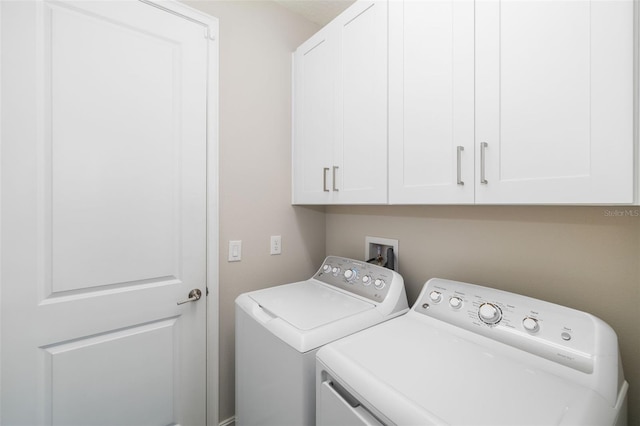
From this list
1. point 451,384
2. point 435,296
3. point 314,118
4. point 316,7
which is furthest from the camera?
point 316,7

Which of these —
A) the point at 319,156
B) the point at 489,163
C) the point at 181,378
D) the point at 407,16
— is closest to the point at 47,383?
the point at 181,378

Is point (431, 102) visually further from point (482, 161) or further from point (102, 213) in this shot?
point (102, 213)

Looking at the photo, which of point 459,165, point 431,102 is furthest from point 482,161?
point 431,102

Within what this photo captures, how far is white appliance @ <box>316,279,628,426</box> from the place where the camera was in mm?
688

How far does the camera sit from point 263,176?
178cm

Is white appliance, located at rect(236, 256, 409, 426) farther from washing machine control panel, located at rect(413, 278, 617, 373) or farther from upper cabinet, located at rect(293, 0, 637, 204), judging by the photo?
upper cabinet, located at rect(293, 0, 637, 204)

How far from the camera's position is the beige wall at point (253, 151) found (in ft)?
5.39

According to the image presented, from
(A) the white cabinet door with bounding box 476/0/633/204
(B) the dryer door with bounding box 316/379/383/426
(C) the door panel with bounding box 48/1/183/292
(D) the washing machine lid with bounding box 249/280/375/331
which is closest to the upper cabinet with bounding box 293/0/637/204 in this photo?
(A) the white cabinet door with bounding box 476/0/633/204

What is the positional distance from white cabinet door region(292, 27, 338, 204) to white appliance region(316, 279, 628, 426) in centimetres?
85

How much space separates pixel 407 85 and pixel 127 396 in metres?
1.89

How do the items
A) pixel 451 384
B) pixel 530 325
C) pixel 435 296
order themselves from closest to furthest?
pixel 451 384, pixel 530 325, pixel 435 296

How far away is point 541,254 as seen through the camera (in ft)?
3.70

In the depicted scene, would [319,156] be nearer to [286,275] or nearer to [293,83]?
[293,83]

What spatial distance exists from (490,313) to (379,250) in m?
0.78
